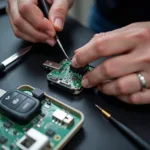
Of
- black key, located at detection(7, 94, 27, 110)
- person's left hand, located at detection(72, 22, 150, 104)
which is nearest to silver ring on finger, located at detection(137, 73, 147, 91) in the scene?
person's left hand, located at detection(72, 22, 150, 104)

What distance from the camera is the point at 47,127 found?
0.46 metres

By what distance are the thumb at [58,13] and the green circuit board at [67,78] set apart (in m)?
0.14

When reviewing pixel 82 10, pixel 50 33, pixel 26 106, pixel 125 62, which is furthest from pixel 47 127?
pixel 82 10

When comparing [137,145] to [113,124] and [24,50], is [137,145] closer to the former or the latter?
[113,124]

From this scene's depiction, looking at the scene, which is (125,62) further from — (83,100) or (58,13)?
(58,13)

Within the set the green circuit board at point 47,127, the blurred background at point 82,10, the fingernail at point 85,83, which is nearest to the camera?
the green circuit board at point 47,127

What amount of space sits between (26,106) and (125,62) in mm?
207

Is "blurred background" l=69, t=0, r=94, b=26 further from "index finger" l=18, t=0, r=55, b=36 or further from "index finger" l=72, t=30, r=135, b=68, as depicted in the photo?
"index finger" l=72, t=30, r=135, b=68

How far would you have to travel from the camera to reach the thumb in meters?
0.69

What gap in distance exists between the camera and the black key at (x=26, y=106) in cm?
47

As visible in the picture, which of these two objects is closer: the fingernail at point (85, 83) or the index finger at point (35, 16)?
the fingernail at point (85, 83)

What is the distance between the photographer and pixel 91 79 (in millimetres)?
Result: 530

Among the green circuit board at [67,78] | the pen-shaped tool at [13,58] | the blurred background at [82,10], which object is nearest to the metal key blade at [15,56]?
the pen-shaped tool at [13,58]

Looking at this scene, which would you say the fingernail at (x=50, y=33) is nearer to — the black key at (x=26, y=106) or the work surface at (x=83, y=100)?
the work surface at (x=83, y=100)
